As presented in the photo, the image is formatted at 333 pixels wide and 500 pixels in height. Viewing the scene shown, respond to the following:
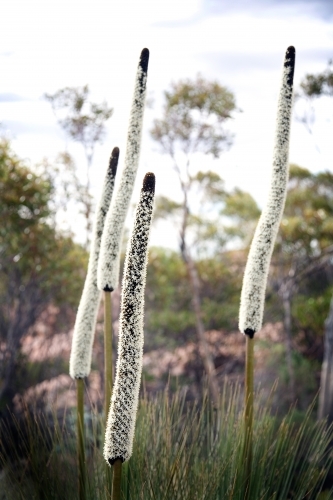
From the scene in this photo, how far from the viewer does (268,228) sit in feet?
6.43

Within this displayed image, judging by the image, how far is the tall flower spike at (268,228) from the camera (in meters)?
1.93

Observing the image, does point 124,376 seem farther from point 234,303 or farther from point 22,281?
point 234,303

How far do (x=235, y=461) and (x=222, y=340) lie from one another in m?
6.13

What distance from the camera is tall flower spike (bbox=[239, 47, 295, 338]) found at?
1933mm

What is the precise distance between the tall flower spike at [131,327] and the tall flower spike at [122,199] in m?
0.50

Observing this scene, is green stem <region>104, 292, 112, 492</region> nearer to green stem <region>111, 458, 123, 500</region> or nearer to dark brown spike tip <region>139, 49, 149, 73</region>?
green stem <region>111, 458, 123, 500</region>

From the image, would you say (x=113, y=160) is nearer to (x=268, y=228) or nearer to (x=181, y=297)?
(x=268, y=228)

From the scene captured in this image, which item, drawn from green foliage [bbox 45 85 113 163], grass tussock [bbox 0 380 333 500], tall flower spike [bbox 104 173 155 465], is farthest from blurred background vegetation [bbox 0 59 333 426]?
tall flower spike [bbox 104 173 155 465]

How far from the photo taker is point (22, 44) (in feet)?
12.8

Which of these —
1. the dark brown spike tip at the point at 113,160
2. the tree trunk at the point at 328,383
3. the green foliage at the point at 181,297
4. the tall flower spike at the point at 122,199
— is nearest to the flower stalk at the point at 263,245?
the tall flower spike at the point at 122,199

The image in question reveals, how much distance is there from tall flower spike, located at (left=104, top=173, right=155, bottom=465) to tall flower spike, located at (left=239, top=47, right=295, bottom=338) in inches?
25.7

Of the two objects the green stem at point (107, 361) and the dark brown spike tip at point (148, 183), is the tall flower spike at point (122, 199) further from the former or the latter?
the dark brown spike tip at point (148, 183)

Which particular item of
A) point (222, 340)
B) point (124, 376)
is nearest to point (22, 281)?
point (222, 340)

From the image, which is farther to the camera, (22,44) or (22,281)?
(22,281)
